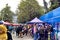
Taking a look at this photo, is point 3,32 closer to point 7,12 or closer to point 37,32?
point 37,32

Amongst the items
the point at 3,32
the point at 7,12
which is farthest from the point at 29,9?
the point at 3,32

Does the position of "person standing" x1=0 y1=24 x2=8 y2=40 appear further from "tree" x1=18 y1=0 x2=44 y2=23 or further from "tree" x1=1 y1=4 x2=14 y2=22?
"tree" x1=1 y1=4 x2=14 y2=22

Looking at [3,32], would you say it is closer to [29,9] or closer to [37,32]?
[37,32]

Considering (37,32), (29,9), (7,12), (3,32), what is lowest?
(37,32)

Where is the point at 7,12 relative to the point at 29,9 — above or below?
below

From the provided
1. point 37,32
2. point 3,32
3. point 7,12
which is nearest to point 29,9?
point 7,12

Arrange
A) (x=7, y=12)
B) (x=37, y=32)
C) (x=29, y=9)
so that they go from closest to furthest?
(x=37, y=32) → (x=29, y=9) → (x=7, y=12)

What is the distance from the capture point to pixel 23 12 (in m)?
62.0

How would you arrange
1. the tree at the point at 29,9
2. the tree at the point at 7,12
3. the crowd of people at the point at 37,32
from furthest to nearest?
1. the tree at the point at 7,12
2. the tree at the point at 29,9
3. the crowd of people at the point at 37,32

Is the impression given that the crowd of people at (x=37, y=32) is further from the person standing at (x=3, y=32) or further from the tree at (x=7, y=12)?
the tree at (x=7, y=12)

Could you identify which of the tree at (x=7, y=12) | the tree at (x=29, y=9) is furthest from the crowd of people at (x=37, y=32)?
the tree at (x=7, y=12)

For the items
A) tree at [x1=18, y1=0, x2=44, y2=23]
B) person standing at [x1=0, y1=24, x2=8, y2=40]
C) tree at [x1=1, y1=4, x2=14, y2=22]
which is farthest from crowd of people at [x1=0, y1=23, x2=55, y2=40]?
tree at [x1=1, y1=4, x2=14, y2=22]

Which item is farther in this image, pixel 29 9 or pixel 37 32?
pixel 29 9

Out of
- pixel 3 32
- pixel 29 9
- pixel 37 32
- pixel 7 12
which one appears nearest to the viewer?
pixel 3 32
